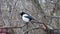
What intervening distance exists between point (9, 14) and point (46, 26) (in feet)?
2.97

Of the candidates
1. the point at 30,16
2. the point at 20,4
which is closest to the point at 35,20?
the point at 30,16

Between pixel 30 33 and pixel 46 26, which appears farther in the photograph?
pixel 30 33

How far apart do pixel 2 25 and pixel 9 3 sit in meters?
0.46

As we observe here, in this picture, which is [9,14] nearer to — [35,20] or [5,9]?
[5,9]

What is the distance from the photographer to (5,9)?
175 inches

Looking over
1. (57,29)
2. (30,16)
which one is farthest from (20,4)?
(57,29)

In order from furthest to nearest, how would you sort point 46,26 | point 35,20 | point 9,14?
point 9,14
point 35,20
point 46,26

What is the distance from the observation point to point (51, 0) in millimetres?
4418

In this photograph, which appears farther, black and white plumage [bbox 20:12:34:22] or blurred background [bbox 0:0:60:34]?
blurred background [bbox 0:0:60:34]

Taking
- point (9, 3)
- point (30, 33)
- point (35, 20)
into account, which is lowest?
point (30, 33)

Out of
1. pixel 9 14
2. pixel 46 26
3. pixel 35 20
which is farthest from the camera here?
pixel 9 14

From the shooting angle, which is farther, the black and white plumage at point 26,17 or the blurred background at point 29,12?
the blurred background at point 29,12

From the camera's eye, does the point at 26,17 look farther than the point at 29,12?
No

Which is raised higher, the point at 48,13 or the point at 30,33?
the point at 48,13
